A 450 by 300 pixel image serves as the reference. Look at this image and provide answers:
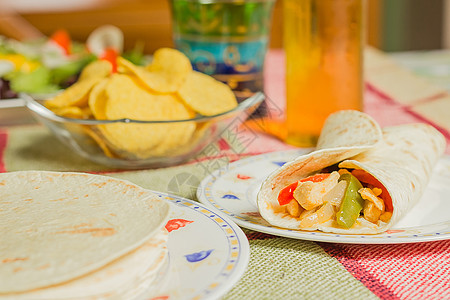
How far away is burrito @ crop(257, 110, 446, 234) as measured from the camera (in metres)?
1.03

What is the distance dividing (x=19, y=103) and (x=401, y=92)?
1.25 meters

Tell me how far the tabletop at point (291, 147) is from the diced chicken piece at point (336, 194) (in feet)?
0.26

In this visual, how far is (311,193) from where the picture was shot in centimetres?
103

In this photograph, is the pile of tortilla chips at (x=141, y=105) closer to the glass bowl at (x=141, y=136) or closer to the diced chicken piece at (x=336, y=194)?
the glass bowl at (x=141, y=136)

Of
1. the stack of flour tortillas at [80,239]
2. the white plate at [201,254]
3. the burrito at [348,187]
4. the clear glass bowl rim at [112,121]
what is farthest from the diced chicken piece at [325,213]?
the clear glass bowl rim at [112,121]

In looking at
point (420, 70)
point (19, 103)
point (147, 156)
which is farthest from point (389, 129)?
point (420, 70)

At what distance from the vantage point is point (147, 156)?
4.72ft

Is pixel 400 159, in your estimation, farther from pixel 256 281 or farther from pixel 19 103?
pixel 19 103

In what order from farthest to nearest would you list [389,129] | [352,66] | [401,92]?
[401,92] → [352,66] → [389,129]

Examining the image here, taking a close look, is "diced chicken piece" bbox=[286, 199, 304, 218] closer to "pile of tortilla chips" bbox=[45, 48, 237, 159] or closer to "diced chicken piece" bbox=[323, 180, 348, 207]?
"diced chicken piece" bbox=[323, 180, 348, 207]

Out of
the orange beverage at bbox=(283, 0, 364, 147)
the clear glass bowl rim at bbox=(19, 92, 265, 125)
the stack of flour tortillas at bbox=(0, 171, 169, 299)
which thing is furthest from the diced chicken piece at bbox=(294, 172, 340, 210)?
the orange beverage at bbox=(283, 0, 364, 147)

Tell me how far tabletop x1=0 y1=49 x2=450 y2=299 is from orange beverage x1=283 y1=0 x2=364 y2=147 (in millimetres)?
105

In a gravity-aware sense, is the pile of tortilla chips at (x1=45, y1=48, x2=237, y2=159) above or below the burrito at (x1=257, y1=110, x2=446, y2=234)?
above

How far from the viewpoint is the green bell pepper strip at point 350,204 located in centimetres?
102
